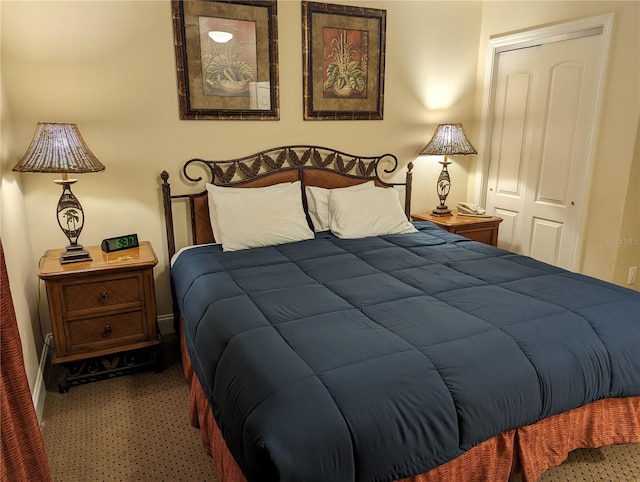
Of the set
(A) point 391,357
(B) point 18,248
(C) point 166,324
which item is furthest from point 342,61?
(A) point 391,357

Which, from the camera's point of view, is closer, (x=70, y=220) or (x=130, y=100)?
(x=70, y=220)

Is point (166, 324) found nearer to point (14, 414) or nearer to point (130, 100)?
point (130, 100)

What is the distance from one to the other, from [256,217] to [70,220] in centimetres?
111

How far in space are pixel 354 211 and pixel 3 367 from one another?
239cm

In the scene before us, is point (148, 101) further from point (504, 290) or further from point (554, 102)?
point (554, 102)

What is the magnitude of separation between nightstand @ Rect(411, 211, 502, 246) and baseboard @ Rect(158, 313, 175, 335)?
85.7 inches

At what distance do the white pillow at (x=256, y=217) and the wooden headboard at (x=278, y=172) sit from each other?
159mm

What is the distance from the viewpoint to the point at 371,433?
4.25 feet

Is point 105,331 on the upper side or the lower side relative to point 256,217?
lower

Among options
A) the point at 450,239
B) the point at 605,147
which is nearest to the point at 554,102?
the point at 605,147

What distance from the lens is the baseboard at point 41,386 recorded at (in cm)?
230

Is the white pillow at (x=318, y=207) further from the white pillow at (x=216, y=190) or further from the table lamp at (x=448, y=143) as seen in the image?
the table lamp at (x=448, y=143)

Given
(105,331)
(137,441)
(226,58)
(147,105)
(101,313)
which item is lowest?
(137,441)

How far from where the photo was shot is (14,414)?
3.92ft
